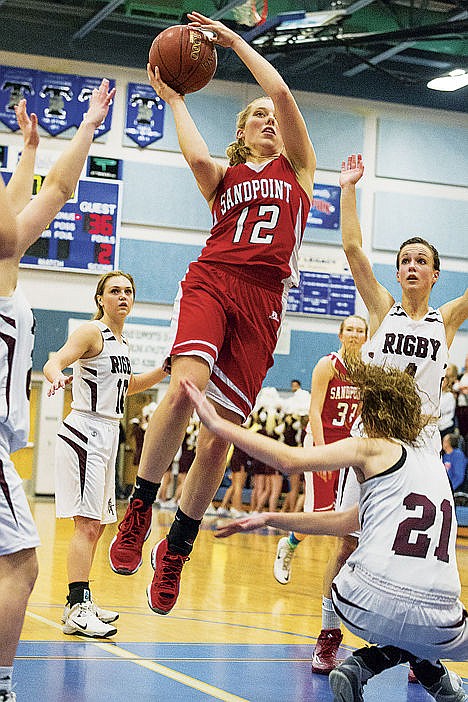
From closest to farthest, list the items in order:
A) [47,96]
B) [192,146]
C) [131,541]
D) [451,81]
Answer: [131,541]
[192,146]
[47,96]
[451,81]

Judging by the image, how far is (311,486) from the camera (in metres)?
6.97

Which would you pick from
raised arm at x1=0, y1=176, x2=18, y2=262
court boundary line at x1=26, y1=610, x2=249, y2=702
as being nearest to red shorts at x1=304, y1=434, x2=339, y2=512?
court boundary line at x1=26, y1=610, x2=249, y2=702

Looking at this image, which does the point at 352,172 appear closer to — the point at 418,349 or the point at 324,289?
the point at 418,349

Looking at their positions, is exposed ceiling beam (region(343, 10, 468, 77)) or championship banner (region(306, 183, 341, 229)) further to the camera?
championship banner (region(306, 183, 341, 229))

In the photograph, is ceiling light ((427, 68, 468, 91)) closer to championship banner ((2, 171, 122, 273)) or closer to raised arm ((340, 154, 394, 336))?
championship banner ((2, 171, 122, 273))

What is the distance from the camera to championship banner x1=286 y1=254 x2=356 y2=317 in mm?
17391

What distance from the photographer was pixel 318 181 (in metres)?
17.6

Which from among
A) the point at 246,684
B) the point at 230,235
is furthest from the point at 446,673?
the point at 230,235

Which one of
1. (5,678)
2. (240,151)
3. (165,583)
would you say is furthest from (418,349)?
(5,678)

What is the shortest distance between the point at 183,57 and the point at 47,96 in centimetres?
1278

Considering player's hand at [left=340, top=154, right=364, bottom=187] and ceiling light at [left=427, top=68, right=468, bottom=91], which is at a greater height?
ceiling light at [left=427, top=68, right=468, bottom=91]

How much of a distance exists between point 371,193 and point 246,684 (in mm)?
14556

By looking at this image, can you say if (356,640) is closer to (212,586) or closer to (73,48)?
(212,586)

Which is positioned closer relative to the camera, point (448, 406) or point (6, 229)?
point (6, 229)
